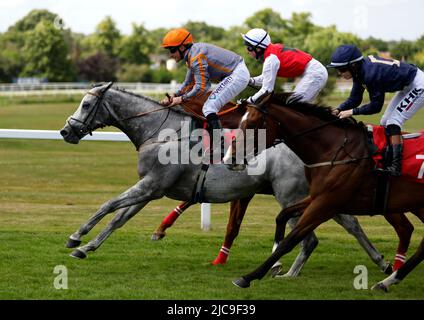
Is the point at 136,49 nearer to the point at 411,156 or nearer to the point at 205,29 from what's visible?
the point at 205,29

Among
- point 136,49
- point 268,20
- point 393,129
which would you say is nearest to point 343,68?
point 393,129

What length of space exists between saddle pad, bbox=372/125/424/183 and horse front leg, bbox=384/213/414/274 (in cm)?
107

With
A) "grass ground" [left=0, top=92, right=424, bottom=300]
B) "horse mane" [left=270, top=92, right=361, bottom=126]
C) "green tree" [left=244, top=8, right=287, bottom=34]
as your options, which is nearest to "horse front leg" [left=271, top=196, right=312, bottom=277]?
"grass ground" [left=0, top=92, right=424, bottom=300]

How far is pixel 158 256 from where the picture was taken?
27.1 feet

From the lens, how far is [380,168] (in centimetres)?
670

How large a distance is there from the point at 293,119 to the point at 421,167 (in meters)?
1.10

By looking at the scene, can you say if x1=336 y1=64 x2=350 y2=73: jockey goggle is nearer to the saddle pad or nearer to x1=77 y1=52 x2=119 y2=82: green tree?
the saddle pad

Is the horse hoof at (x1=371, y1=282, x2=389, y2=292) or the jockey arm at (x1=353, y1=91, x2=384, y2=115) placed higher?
the jockey arm at (x1=353, y1=91, x2=384, y2=115)

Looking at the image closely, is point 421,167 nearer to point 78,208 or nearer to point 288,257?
point 288,257

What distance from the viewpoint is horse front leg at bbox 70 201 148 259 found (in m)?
7.36

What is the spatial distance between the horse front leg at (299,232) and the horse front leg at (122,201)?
1327 millimetres

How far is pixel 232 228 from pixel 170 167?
1042 mm

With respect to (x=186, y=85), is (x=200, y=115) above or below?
below
